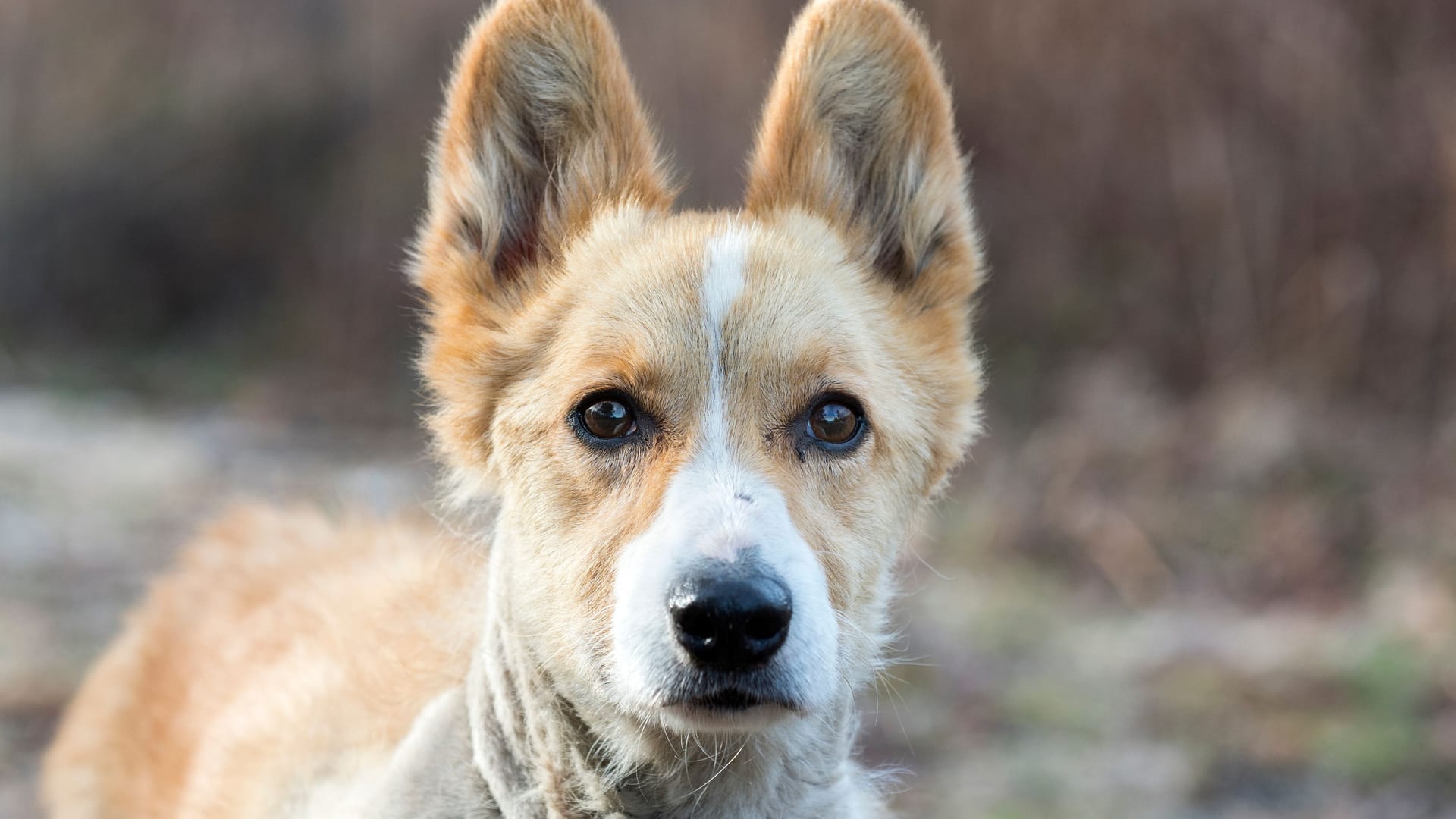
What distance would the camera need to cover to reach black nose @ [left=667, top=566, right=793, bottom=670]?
2.66 m

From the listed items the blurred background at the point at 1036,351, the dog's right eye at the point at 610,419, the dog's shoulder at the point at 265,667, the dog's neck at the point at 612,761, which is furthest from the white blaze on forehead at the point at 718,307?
the blurred background at the point at 1036,351

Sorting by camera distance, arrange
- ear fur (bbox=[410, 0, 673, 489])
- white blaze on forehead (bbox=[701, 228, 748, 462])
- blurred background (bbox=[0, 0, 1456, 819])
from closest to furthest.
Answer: white blaze on forehead (bbox=[701, 228, 748, 462])
ear fur (bbox=[410, 0, 673, 489])
blurred background (bbox=[0, 0, 1456, 819])

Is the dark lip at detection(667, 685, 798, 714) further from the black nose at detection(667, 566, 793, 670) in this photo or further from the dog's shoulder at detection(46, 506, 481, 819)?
the dog's shoulder at detection(46, 506, 481, 819)

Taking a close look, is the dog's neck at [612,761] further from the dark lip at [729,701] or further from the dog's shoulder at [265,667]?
the dog's shoulder at [265,667]

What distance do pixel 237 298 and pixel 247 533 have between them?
9558 millimetres

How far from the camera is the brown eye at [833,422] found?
3.15 metres

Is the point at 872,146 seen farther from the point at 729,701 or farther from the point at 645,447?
the point at 729,701

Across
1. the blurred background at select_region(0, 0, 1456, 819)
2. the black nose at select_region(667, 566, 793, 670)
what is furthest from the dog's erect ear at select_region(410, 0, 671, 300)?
the blurred background at select_region(0, 0, 1456, 819)

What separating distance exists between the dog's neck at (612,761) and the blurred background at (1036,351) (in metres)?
1.58

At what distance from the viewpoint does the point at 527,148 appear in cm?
363

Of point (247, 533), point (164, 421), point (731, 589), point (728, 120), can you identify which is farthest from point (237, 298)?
point (731, 589)

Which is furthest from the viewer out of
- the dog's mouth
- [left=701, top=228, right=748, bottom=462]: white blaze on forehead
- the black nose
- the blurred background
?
the blurred background

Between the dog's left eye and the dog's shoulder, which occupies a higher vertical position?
the dog's left eye

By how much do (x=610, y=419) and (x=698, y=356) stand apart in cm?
24
